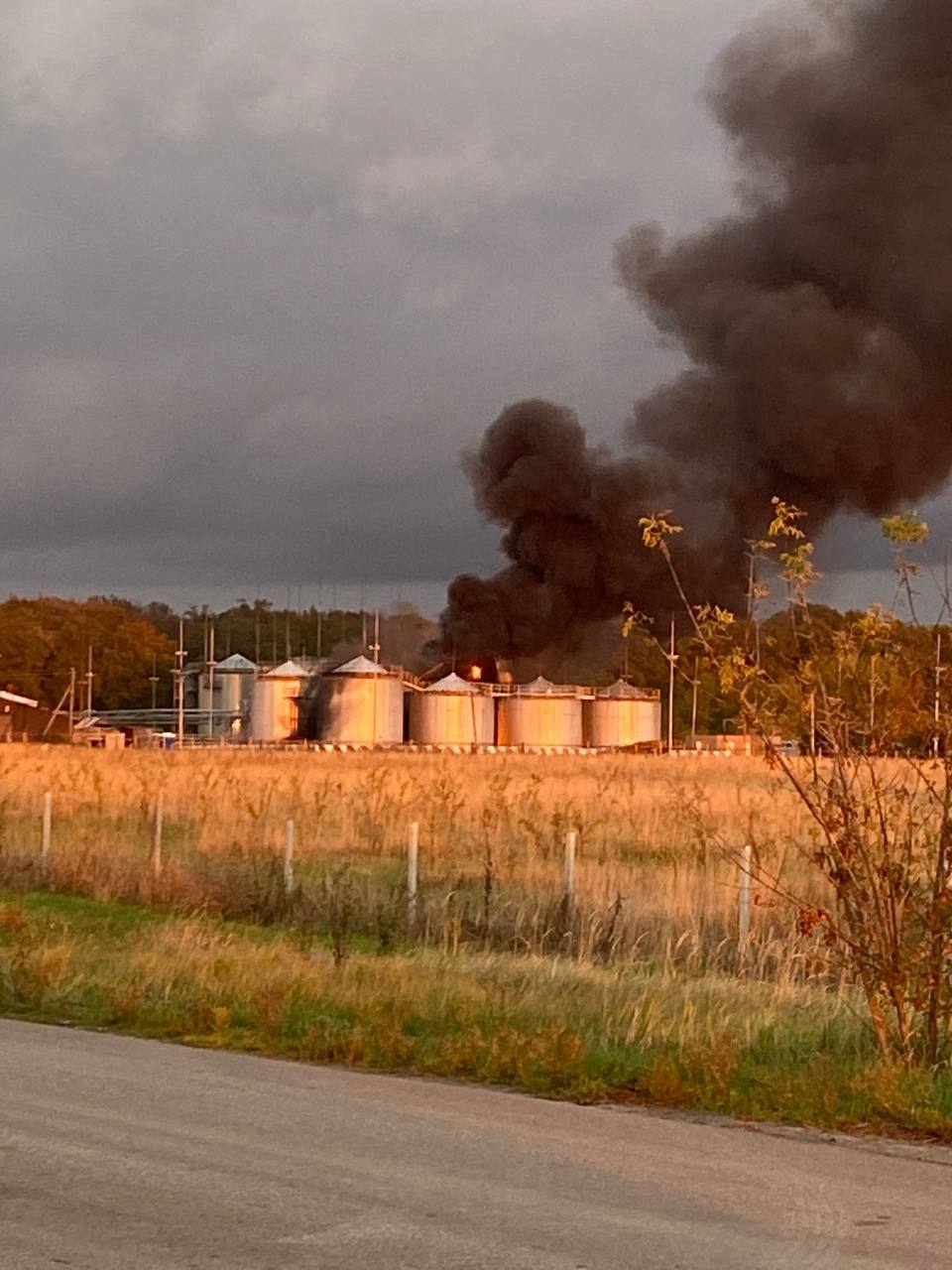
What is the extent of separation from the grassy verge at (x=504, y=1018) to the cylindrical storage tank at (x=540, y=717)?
65.0 m

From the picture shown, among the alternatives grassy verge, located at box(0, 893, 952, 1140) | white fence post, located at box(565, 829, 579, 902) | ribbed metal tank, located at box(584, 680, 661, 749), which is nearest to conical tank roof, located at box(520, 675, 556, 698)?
ribbed metal tank, located at box(584, 680, 661, 749)

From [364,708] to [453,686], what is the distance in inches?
278

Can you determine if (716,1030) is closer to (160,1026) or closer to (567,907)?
(160,1026)

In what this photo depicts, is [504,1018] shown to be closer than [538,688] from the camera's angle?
Yes

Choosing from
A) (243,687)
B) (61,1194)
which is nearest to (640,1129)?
(61,1194)

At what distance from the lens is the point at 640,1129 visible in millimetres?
9062

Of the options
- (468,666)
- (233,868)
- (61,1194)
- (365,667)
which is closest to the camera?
(61,1194)

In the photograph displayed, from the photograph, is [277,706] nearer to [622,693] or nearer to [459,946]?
[622,693]

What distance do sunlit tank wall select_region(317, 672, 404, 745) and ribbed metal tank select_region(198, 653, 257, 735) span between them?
55.5ft

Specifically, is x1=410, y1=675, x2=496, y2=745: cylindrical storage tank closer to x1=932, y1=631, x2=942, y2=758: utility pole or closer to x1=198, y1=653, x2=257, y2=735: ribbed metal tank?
x1=198, y1=653, x2=257, y2=735: ribbed metal tank

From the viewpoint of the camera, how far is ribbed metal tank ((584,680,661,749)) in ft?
290

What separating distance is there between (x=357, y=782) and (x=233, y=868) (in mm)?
13625

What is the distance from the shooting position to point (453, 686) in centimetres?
8075

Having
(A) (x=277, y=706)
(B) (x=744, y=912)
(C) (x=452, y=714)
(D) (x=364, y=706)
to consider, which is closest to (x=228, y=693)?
(A) (x=277, y=706)
